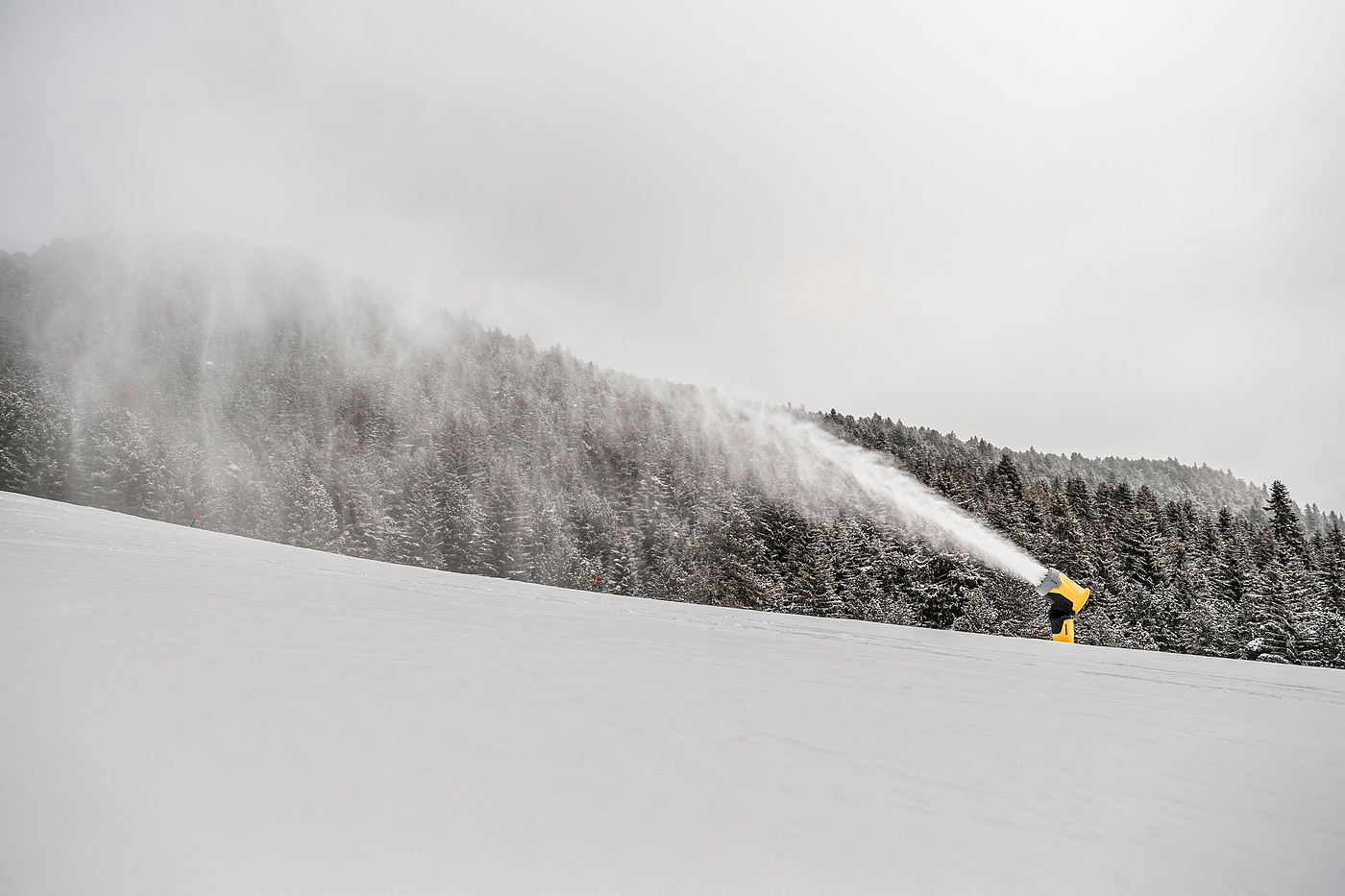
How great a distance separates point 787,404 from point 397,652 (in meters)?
145

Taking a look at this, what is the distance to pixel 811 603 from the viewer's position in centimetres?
4784

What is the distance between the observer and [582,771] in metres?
2.73

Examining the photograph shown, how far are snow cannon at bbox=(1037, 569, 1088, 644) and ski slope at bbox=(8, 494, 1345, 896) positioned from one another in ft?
24.4

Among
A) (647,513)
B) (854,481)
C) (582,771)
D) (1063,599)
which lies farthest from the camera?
(647,513)

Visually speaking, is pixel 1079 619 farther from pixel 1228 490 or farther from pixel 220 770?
pixel 1228 490

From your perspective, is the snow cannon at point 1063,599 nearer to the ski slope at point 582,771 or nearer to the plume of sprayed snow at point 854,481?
the plume of sprayed snow at point 854,481

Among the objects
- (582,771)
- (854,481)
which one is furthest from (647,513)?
(582,771)

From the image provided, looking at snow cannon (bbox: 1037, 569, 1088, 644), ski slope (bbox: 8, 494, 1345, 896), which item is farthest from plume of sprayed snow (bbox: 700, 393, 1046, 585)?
ski slope (bbox: 8, 494, 1345, 896)

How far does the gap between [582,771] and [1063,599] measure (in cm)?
→ 1373

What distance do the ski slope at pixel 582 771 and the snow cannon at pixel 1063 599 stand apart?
7442mm

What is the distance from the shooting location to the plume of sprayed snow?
135 ft

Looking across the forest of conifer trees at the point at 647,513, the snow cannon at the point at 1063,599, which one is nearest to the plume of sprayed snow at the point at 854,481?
the forest of conifer trees at the point at 647,513

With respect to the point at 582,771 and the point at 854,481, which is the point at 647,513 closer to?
the point at 854,481

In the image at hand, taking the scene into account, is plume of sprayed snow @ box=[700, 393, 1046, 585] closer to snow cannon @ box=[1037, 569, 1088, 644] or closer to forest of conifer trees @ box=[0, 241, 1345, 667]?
forest of conifer trees @ box=[0, 241, 1345, 667]
